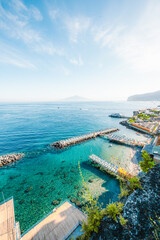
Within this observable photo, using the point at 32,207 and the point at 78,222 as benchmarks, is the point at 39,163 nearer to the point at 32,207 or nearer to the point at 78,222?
the point at 32,207

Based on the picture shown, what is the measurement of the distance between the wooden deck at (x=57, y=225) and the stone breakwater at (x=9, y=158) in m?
17.2

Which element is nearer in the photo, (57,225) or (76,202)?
(57,225)

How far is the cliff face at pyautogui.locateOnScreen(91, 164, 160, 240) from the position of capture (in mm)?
4332

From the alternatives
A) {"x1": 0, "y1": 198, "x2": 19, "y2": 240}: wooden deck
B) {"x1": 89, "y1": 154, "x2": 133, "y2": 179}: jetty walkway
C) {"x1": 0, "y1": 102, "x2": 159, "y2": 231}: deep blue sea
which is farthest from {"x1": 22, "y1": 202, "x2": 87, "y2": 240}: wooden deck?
{"x1": 89, "y1": 154, "x2": 133, "y2": 179}: jetty walkway

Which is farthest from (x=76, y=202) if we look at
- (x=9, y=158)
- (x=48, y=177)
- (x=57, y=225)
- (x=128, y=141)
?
(x=128, y=141)

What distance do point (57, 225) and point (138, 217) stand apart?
971 centimetres

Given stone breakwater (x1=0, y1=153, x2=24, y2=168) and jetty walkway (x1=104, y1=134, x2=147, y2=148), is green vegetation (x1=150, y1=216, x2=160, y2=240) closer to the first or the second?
stone breakwater (x1=0, y1=153, x2=24, y2=168)

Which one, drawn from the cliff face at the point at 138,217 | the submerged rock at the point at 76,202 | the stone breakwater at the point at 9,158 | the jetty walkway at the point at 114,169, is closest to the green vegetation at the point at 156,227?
the cliff face at the point at 138,217

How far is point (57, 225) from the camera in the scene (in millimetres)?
9984

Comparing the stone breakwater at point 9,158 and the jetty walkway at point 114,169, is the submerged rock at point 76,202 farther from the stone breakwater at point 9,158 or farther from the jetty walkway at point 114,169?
the stone breakwater at point 9,158

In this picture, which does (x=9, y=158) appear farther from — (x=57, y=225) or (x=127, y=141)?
(x=127, y=141)

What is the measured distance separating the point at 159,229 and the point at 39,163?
23.1 meters

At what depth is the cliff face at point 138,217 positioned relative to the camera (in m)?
4.33

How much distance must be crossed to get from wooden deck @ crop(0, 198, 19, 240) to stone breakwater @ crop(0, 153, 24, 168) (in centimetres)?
1343
